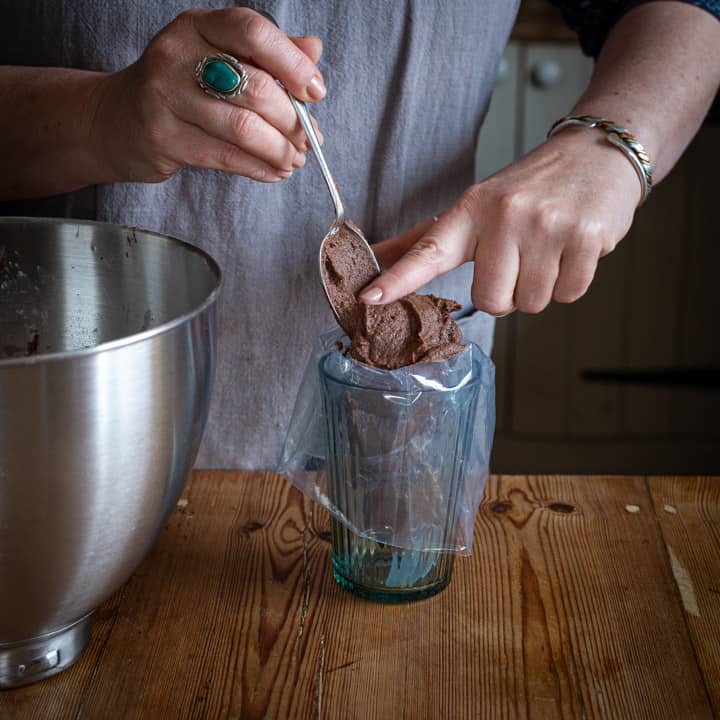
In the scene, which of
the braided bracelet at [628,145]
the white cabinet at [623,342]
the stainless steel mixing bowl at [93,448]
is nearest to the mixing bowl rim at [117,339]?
the stainless steel mixing bowl at [93,448]

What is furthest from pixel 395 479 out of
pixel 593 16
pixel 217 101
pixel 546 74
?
pixel 546 74

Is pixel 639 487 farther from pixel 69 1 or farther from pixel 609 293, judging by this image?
pixel 609 293

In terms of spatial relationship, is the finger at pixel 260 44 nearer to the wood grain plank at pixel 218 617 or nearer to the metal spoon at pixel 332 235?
the metal spoon at pixel 332 235

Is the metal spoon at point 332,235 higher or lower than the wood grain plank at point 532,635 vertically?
higher

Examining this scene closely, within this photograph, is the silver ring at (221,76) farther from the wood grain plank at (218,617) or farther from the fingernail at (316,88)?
the wood grain plank at (218,617)

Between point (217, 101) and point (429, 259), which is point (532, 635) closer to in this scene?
point (429, 259)

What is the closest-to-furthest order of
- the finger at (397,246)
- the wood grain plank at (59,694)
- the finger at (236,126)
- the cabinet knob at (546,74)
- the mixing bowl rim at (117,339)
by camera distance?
1. the mixing bowl rim at (117,339)
2. the wood grain plank at (59,694)
3. the finger at (236,126)
4. the finger at (397,246)
5. the cabinet knob at (546,74)

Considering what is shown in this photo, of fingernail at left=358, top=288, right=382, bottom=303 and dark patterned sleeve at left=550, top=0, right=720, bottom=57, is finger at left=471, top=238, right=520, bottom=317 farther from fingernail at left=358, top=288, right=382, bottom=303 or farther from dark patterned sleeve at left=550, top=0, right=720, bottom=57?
dark patterned sleeve at left=550, top=0, right=720, bottom=57

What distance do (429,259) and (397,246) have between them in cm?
13

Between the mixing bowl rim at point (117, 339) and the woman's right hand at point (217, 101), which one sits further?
the woman's right hand at point (217, 101)

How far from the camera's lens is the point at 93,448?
0.54 metres

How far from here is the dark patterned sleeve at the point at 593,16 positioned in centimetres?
100

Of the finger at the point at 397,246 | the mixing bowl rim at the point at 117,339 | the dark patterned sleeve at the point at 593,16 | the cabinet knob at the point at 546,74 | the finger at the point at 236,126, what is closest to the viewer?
the mixing bowl rim at the point at 117,339

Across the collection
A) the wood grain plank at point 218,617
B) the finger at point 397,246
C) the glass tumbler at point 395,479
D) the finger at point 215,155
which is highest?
the finger at point 215,155
